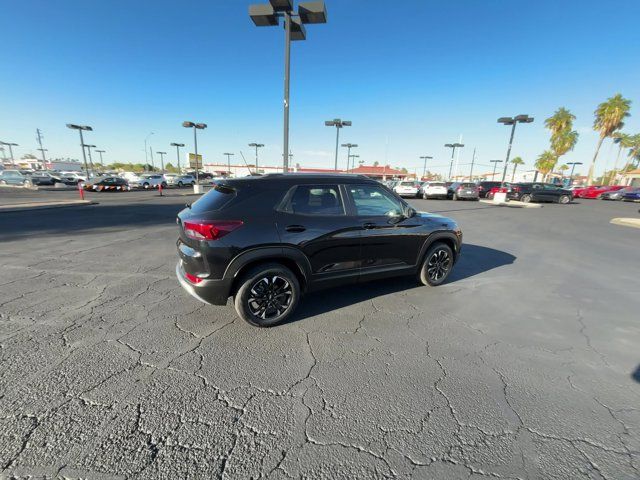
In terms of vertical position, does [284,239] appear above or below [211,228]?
below

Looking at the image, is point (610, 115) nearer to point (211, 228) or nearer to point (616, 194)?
point (616, 194)

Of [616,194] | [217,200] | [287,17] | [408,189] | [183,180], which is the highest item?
[287,17]

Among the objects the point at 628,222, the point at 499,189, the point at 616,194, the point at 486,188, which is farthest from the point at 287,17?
the point at 616,194

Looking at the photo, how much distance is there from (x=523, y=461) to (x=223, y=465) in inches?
76.7

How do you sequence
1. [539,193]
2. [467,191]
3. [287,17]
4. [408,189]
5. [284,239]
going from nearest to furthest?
[284,239]
[287,17]
[467,191]
[539,193]
[408,189]

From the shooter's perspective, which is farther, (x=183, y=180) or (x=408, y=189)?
(x=183, y=180)

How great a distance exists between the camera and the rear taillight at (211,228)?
3.01m

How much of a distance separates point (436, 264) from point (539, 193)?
2334 centimetres

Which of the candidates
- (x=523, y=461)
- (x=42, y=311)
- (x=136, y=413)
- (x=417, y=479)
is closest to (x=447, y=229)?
(x=523, y=461)

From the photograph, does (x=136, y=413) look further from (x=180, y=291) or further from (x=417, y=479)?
(x=180, y=291)

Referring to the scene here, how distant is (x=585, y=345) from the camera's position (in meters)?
3.19

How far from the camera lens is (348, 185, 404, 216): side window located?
3869 millimetres

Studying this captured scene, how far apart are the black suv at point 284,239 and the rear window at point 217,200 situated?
2 cm

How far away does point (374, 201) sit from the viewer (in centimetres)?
405
